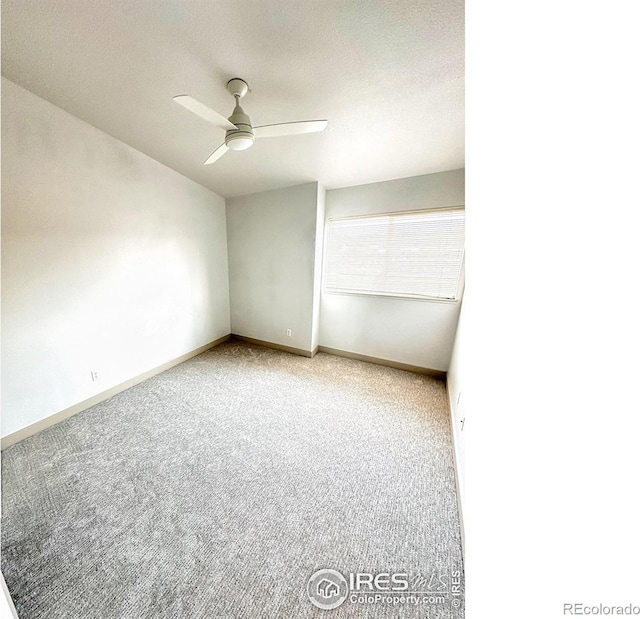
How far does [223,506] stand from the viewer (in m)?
1.32

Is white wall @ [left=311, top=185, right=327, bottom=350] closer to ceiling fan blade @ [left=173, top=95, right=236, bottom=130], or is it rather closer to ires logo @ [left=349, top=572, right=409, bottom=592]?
ceiling fan blade @ [left=173, top=95, right=236, bottom=130]

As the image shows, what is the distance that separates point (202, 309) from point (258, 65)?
2.72m

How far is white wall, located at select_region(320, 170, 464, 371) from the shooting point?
8.32 feet

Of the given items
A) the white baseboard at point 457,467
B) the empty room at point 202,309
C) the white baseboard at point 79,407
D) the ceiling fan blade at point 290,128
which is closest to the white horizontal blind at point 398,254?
the empty room at point 202,309

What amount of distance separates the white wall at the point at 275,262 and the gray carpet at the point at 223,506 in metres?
1.28

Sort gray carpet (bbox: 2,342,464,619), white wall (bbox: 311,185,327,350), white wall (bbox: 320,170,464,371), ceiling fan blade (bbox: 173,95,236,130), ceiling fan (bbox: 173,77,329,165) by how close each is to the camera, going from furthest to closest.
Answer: white wall (bbox: 311,185,327,350), white wall (bbox: 320,170,464,371), ceiling fan (bbox: 173,77,329,165), ceiling fan blade (bbox: 173,95,236,130), gray carpet (bbox: 2,342,464,619)

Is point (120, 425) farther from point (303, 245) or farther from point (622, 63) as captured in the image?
point (622, 63)

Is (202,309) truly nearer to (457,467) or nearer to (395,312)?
(395,312)

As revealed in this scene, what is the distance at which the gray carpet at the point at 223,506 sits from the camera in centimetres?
98

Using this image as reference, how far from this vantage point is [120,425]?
6.21 ft

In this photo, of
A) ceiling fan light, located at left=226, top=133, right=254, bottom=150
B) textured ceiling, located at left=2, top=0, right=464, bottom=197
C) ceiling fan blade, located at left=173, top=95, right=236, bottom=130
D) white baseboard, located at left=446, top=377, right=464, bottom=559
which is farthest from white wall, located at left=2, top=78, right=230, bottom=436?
white baseboard, located at left=446, top=377, right=464, bottom=559

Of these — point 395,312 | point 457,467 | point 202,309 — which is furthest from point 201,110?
point 457,467

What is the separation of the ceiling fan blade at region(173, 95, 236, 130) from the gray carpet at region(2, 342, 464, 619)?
7.31 ft

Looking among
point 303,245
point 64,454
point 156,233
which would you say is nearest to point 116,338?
point 64,454
